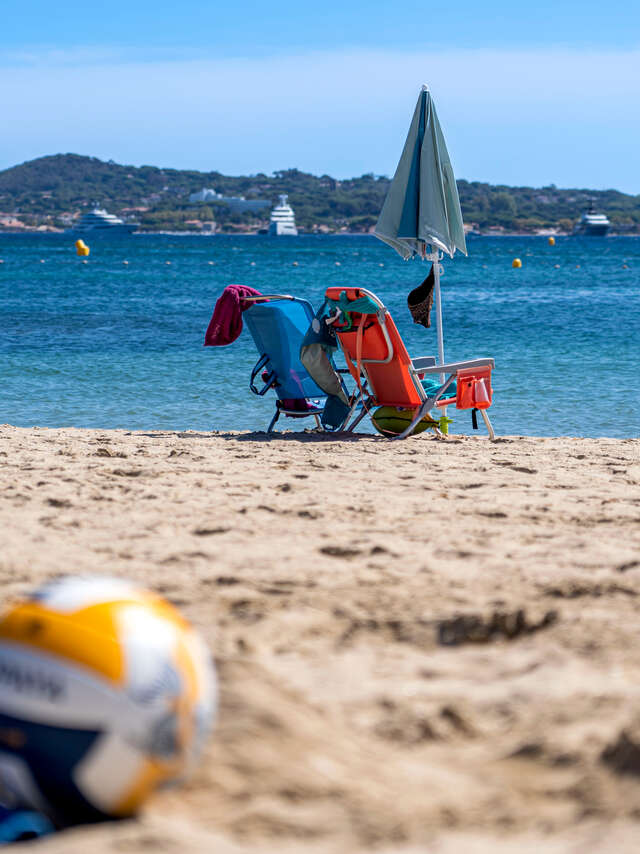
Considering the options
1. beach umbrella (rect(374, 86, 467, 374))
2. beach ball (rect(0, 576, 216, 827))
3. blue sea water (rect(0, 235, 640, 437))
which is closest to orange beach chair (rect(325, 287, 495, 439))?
beach umbrella (rect(374, 86, 467, 374))

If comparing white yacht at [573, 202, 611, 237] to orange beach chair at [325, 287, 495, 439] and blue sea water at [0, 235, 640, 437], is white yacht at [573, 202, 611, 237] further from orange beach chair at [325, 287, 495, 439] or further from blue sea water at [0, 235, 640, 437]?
orange beach chair at [325, 287, 495, 439]

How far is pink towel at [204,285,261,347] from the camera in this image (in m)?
7.98

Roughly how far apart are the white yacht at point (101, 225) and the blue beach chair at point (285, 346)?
123737 mm

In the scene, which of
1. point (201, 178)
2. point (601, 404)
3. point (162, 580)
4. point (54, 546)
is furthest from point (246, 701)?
point (201, 178)

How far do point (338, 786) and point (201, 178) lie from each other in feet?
579

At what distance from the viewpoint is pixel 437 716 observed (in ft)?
8.73

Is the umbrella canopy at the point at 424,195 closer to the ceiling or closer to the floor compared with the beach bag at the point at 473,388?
closer to the ceiling

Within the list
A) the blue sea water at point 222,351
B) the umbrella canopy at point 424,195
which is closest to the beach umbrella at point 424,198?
the umbrella canopy at point 424,195

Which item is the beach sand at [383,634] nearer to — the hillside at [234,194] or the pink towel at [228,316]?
the pink towel at [228,316]

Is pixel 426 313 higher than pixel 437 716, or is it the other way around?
pixel 426 313

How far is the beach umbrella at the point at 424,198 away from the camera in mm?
7859

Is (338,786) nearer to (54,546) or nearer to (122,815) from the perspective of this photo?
(122,815)

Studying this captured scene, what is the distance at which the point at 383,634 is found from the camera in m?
3.25

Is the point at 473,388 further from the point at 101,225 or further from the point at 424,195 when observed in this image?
the point at 101,225
